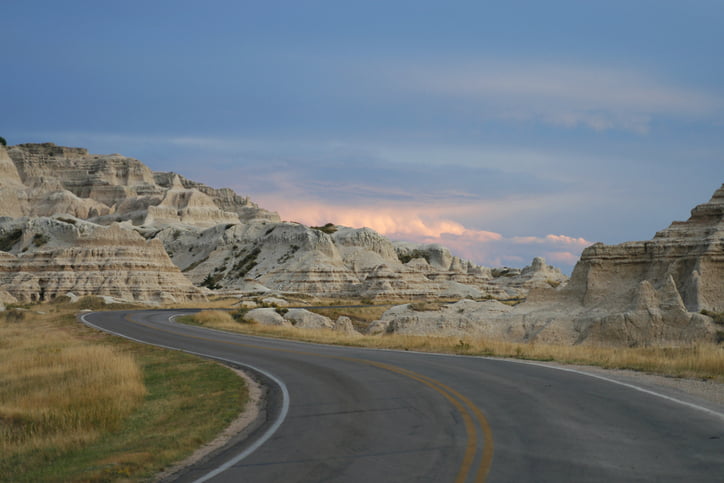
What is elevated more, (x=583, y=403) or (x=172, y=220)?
(x=172, y=220)

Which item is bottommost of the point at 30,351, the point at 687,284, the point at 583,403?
the point at 30,351

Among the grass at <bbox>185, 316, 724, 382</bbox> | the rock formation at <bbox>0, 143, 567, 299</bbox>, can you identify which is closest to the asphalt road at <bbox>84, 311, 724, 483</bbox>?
the grass at <bbox>185, 316, 724, 382</bbox>

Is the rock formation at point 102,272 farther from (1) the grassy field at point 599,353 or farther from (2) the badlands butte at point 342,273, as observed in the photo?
(1) the grassy field at point 599,353

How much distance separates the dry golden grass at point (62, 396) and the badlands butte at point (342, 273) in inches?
888

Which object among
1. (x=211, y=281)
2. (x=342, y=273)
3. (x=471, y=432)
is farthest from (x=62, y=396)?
(x=211, y=281)

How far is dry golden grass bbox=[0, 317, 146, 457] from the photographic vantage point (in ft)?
36.9

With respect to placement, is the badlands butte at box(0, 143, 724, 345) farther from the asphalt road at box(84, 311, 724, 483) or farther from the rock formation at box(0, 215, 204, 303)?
the asphalt road at box(84, 311, 724, 483)

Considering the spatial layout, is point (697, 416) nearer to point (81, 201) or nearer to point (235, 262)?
point (235, 262)

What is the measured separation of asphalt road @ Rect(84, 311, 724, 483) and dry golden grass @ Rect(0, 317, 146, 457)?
3118 mm

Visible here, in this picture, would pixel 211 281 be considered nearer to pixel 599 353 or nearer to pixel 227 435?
pixel 599 353

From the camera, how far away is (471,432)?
9195 millimetres

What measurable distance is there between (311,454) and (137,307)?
204ft

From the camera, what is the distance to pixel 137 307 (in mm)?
66125

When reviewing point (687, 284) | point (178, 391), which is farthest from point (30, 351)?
point (687, 284)
